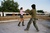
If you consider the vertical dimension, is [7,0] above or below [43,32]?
above

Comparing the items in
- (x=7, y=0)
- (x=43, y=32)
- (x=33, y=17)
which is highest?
(x=7, y=0)

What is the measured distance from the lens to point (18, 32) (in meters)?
6.73

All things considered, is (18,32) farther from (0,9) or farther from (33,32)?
(0,9)

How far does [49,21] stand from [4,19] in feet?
11.6

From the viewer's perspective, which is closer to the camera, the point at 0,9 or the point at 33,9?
the point at 33,9

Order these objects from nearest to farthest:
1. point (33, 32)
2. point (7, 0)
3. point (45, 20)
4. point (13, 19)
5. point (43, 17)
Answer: point (33, 32), point (43, 17), point (45, 20), point (13, 19), point (7, 0)

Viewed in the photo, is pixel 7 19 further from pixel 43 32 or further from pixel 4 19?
pixel 43 32

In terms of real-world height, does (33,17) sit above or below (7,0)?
below

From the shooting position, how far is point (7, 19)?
13570 mm

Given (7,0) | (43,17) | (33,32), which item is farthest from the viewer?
(7,0)

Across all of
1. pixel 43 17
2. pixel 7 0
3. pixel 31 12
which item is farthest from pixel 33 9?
pixel 7 0

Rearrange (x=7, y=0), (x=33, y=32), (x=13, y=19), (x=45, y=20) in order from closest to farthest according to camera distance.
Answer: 1. (x=33, y=32)
2. (x=45, y=20)
3. (x=13, y=19)
4. (x=7, y=0)

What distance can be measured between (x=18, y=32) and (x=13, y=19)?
263 inches

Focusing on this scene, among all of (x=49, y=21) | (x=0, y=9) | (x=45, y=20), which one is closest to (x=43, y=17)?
(x=45, y=20)
